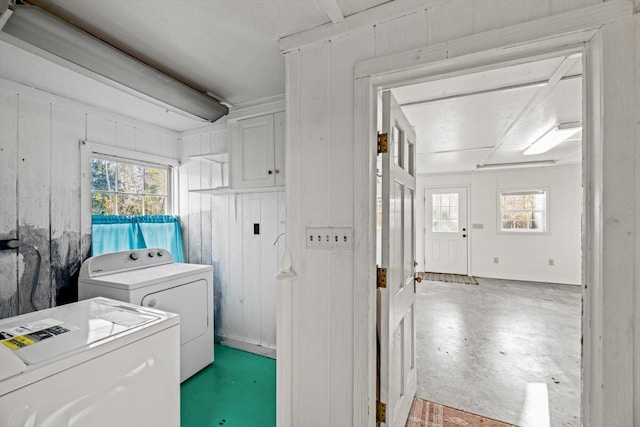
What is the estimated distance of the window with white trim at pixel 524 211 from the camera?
5.87 meters

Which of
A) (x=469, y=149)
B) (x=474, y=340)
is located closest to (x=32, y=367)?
(x=474, y=340)

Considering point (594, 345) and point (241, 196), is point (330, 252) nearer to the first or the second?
point (594, 345)

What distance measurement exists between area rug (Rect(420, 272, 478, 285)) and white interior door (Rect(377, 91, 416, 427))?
4.27 metres

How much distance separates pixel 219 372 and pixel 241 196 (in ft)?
5.38

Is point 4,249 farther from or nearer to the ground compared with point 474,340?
farther from the ground

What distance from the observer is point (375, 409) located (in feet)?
4.57

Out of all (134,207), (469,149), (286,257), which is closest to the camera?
(286,257)

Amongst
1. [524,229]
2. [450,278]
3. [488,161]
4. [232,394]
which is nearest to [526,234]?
[524,229]

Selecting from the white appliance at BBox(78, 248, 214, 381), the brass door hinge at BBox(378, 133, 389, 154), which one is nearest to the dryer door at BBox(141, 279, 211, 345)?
the white appliance at BBox(78, 248, 214, 381)

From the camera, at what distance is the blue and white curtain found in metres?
2.48

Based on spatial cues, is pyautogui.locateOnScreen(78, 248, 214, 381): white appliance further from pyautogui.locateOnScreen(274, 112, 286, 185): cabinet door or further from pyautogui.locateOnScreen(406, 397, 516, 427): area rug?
pyautogui.locateOnScreen(406, 397, 516, 427): area rug

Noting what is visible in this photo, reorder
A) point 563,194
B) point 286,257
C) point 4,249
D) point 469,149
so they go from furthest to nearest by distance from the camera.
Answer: point 563,194 → point 469,149 → point 4,249 → point 286,257

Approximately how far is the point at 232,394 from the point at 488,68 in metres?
2.67

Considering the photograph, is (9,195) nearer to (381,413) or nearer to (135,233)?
(135,233)
